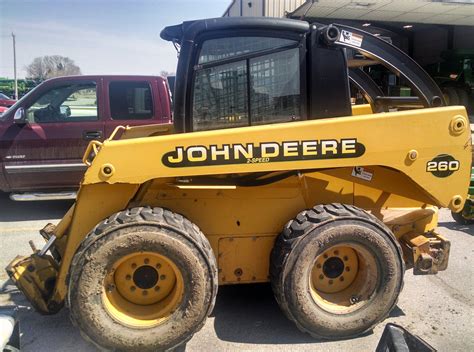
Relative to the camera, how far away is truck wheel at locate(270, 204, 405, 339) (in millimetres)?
3203

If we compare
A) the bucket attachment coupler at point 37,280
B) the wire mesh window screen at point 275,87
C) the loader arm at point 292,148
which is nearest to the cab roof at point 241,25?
the wire mesh window screen at point 275,87

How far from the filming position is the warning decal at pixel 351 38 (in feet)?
10.8

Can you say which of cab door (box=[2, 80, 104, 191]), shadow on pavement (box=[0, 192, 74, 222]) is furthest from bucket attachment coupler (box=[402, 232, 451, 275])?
shadow on pavement (box=[0, 192, 74, 222])

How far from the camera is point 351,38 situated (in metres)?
3.33

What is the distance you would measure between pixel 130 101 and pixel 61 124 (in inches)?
42.2

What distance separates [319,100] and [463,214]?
3.63 m

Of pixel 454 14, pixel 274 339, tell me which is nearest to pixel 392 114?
pixel 274 339

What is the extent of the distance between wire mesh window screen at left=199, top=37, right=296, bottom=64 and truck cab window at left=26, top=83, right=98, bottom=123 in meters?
3.84

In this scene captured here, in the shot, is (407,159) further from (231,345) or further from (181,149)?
(231,345)

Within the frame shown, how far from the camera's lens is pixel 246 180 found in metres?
3.46

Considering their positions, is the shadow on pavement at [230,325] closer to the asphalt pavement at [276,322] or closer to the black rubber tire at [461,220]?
the asphalt pavement at [276,322]

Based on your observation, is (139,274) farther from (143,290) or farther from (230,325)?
(230,325)

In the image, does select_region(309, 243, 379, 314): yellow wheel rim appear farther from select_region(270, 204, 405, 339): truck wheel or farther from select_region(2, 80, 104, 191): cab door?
select_region(2, 80, 104, 191): cab door

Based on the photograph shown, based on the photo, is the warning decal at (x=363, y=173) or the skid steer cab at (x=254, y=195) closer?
the skid steer cab at (x=254, y=195)
